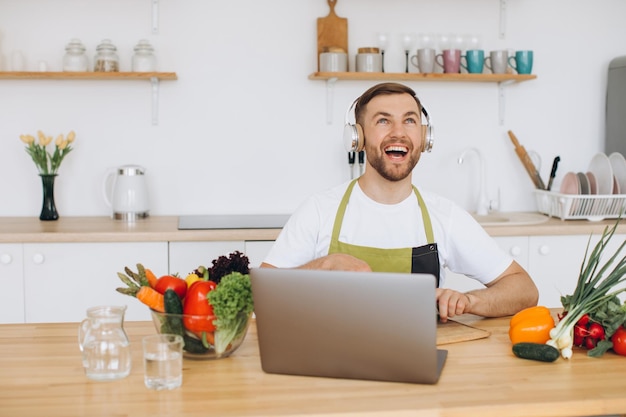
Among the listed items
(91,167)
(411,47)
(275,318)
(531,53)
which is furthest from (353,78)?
(275,318)

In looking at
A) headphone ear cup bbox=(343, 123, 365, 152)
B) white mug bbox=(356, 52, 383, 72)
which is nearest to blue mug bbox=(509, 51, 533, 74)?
white mug bbox=(356, 52, 383, 72)

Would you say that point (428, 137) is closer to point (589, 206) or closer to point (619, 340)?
point (619, 340)

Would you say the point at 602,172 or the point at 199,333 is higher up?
the point at 602,172

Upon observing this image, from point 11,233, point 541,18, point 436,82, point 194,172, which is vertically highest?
point 541,18

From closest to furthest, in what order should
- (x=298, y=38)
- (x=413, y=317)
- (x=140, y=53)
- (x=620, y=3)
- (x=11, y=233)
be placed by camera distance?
(x=413, y=317), (x=11, y=233), (x=140, y=53), (x=298, y=38), (x=620, y=3)

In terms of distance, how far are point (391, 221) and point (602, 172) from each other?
1723 millimetres

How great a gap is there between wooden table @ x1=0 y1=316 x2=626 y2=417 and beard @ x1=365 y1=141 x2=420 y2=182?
0.77 metres

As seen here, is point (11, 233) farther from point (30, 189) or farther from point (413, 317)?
point (413, 317)

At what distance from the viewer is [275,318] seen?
4.67ft

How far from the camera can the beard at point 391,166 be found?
2264 mm

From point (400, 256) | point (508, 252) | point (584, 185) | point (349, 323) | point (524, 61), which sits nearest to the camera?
point (349, 323)

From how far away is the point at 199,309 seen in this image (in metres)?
1.51

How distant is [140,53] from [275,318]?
2.33 metres

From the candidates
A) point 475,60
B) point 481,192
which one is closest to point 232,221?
point 481,192
